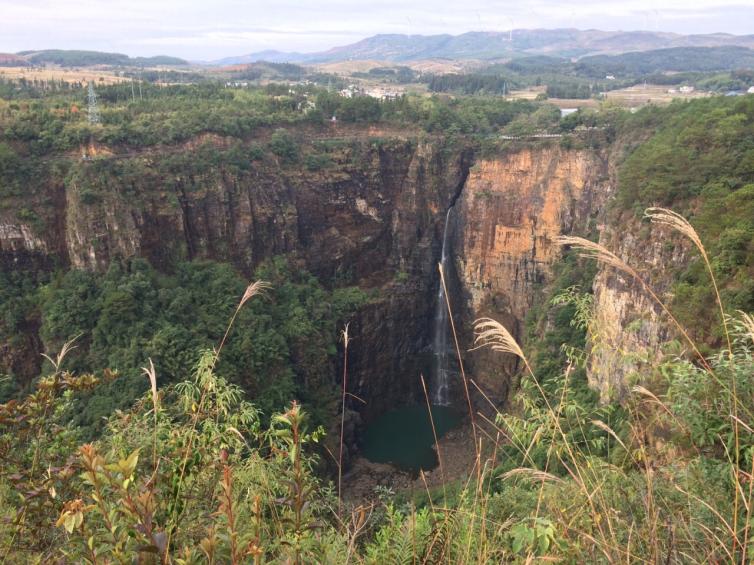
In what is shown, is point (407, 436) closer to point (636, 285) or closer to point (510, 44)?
point (636, 285)

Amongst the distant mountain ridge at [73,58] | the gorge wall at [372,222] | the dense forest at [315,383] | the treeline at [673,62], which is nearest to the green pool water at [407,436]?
the gorge wall at [372,222]

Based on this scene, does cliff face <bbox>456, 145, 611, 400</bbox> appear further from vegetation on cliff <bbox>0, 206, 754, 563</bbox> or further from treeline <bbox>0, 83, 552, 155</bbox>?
vegetation on cliff <bbox>0, 206, 754, 563</bbox>

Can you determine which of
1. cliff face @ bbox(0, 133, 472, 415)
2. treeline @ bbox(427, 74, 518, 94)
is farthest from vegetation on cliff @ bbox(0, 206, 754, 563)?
Answer: treeline @ bbox(427, 74, 518, 94)

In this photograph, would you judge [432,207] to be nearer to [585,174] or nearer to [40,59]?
[585,174]

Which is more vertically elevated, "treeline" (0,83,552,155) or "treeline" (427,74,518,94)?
"treeline" (427,74,518,94)

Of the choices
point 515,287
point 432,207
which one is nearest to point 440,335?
point 515,287

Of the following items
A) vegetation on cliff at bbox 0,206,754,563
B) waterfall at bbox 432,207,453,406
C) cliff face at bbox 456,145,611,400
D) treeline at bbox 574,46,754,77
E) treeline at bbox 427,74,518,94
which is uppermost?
treeline at bbox 574,46,754,77

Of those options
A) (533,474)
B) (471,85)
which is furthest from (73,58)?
(533,474)
